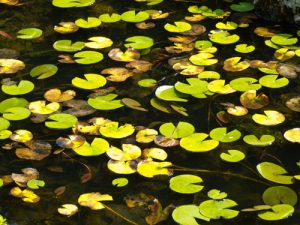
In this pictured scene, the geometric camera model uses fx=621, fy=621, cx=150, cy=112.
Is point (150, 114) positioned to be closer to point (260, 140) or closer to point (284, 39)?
point (260, 140)

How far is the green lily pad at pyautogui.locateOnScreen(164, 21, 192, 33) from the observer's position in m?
2.92

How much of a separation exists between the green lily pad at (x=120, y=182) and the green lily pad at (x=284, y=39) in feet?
3.73

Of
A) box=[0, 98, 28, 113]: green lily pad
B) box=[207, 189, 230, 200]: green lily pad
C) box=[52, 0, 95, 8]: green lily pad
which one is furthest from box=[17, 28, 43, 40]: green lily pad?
box=[207, 189, 230, 200]: green lily pad

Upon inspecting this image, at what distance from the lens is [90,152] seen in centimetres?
213

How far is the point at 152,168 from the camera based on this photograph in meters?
2.06

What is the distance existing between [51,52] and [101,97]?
473 mm

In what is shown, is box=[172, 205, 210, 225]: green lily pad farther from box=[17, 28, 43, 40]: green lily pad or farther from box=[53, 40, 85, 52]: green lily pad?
box=[17, 28, 43, 40]: green lily pad

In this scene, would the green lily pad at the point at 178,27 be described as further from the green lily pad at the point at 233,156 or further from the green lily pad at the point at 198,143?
the green lily pad at the point at 233,156

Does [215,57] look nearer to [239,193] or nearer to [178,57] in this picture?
[178,57]

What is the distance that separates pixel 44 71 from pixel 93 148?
0.60 meters

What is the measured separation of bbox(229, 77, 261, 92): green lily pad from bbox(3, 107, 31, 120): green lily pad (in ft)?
2.68

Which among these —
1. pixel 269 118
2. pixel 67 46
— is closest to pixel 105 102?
pixel 67 46

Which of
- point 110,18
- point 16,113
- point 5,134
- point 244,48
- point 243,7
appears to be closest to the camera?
point 5,134

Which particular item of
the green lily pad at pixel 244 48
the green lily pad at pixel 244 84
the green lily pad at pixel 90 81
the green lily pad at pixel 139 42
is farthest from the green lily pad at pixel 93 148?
the green lily pad at pixel 244 48
